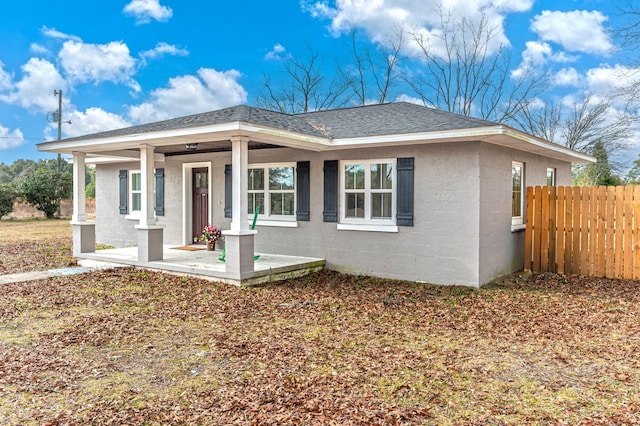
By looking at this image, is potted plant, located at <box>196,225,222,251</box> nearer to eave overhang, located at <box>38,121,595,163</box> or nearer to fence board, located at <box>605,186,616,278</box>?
eave overhang, located at <box>38,121,595,163</box>

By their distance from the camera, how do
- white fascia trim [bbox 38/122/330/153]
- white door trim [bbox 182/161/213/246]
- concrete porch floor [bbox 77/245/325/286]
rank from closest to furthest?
white fascia trim [bbox 38/122/330/153] < concrete porch floor [bbox 77/245/325/286] < white door trim [bbox 182/161/213/246]

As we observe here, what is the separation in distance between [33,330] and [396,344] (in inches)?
166

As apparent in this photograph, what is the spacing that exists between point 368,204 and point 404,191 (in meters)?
0.81

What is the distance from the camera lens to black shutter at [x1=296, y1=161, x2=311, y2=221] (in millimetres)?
9289

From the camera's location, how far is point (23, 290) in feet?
24.0

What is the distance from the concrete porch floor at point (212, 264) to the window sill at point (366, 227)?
0.87 metres

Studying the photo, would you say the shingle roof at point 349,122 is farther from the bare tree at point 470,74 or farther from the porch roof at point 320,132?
the bare tree at point 470,74

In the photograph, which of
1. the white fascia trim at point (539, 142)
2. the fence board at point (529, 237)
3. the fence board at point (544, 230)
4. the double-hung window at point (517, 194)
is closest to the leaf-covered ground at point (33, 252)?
the white fascia trim at point (539, 142)

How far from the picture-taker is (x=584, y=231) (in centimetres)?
887

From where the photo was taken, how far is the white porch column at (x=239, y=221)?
24.3 ft

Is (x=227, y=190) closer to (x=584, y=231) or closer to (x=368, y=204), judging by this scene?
(x=368, y=204)

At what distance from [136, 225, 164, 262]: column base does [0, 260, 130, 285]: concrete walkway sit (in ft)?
1.96

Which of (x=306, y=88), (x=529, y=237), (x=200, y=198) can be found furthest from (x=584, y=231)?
(x=306, y=88)

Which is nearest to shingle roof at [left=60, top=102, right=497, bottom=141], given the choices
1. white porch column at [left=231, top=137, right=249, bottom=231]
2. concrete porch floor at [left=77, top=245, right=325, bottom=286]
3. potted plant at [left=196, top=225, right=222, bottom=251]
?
white porch column at [left=231, top=137, right=249, bottom=231]
